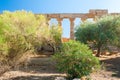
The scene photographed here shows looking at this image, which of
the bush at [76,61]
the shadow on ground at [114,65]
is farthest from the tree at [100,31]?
the bush at [76,61]

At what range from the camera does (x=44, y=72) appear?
1998 centimetres

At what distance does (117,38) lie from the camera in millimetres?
24938

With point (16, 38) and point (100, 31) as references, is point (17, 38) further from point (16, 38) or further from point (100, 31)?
point (100, 31)

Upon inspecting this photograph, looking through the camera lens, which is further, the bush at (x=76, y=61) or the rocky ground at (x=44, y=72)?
the rocky ground at (x=44, y=72)

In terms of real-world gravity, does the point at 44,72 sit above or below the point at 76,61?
below

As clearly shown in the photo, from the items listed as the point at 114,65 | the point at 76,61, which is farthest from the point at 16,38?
the point at 114,65

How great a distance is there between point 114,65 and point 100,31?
327 cm

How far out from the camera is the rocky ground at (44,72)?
58.9 feet

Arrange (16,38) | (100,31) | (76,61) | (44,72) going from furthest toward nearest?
(100,31) < (44,72) < (16,38) < (76,61)

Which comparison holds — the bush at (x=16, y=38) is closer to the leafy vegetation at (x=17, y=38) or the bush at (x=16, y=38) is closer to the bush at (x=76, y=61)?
the leafy vegetation at (x=17, y=38)

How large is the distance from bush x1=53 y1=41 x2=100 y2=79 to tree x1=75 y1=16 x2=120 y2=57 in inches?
327

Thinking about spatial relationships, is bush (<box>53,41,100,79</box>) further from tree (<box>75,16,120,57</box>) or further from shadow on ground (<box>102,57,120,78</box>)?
tree (<box>75,16,120,57</box>)

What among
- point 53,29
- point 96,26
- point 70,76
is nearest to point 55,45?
point 53,29

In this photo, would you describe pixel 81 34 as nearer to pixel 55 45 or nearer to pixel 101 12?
pixel 55 45
